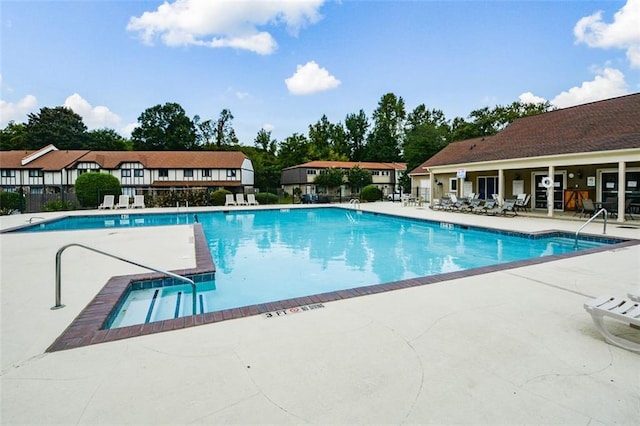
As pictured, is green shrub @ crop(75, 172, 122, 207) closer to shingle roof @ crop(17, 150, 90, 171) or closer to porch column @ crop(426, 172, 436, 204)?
shingle roof @ crop(17, 150, 90, 171)

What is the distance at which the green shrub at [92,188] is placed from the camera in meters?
21.8

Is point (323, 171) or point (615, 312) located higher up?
point (323, 171)

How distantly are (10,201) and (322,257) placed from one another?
20.4 meters

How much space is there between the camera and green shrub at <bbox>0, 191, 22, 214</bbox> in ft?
63.0

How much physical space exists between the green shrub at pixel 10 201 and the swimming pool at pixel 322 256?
20.5ft

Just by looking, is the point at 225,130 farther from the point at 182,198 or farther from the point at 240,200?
the point at 182,198

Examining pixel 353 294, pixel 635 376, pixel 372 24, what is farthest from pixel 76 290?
pixel 372 24

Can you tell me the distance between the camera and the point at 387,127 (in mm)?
47844

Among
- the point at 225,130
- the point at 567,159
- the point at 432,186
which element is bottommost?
the point at 432,186

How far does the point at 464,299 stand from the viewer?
14.0ft

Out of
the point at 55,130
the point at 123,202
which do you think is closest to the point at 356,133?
the point at 123,202

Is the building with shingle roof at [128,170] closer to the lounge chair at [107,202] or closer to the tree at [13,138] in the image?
the lounge chair at [107,202]

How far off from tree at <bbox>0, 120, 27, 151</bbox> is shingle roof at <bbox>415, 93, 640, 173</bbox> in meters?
53.6

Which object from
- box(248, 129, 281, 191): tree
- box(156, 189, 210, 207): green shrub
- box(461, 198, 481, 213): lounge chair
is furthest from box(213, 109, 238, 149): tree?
box(461, 198, 481, 213): lounge chair
